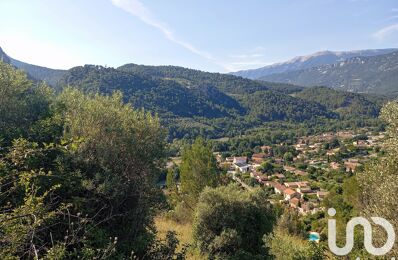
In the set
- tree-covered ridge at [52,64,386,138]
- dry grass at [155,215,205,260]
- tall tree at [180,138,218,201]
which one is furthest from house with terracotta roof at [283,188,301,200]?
tree-covered ridge at [52,64,386,138]

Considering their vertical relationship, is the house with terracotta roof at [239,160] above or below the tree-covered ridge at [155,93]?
below

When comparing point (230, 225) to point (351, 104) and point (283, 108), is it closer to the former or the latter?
point (283, 108)

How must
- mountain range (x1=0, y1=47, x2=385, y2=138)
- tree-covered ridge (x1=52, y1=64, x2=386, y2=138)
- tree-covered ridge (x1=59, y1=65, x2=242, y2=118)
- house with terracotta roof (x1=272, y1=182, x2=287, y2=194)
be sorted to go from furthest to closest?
tree-covered ridge (x1=59, y1=65, x2=242, y2=118), mountain range (x1=0, y1=47, x2=385, y2=138), tree-covered ridge (x1=52, y1=64, x2=386, y2=138), house with terracotta roof (x1=272, y1=182, x2=287, y2=194)

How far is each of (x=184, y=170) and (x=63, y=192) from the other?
1224 cm

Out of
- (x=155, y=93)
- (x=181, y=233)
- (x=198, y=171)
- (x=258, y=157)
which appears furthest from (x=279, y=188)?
(x=155, y=93)

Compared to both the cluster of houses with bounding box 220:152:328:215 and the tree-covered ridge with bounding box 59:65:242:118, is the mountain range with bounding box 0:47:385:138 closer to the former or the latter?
the tree-covered ridge with bounding box 59:65:242:118

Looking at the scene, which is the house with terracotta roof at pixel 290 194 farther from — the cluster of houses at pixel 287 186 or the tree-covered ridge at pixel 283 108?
the tree-covered ridge at pixel 283 108

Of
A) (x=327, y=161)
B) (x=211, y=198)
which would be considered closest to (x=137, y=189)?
(x=211, y=198)

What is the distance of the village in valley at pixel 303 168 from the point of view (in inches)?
2173

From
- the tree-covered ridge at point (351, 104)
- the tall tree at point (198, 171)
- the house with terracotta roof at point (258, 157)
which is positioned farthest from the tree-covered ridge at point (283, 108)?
the tall tree at point (198, 171)

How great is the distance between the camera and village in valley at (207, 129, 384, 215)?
55.2 meters

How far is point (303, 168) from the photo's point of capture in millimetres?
81812

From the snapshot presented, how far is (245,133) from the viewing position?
133m

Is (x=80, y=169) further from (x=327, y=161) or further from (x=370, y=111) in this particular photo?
(x=370, y=111)
